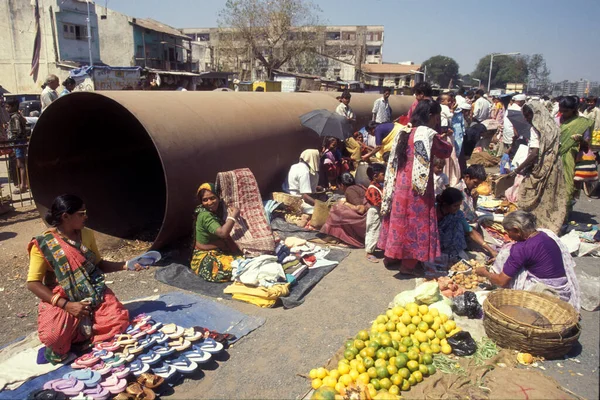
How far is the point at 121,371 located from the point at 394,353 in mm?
1985

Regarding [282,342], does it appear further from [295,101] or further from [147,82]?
[147,82]

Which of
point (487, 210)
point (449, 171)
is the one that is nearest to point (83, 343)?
point (449, 171)

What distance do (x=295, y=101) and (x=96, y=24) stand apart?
87.4 ft

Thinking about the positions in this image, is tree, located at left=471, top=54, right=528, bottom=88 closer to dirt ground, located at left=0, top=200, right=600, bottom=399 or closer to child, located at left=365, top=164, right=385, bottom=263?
child, located at left=365, top=164, right=385, bottom=263

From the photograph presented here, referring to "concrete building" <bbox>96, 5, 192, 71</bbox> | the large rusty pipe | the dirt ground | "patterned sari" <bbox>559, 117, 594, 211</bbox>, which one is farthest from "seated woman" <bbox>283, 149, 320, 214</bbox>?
"concrete building" <bbox>96, 5, 192, 71</bbox>

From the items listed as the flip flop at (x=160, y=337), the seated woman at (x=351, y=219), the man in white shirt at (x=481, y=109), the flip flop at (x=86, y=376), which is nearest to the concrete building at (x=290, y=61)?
the man in white shirt at (x=481, y=109)

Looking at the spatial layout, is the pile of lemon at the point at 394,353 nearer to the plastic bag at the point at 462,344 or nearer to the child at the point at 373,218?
the plastic bag at the point at 462,344

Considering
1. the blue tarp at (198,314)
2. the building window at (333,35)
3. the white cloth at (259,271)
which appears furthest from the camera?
the building window at (333,35)

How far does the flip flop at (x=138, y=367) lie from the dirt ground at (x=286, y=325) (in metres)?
0.28

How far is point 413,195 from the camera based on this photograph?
4930 millimetres

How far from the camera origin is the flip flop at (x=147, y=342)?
3334 mm

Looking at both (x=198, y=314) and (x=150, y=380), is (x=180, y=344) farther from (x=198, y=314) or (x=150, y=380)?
(x=198, y=314)

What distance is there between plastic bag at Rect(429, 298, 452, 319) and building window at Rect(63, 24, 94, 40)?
29844mm

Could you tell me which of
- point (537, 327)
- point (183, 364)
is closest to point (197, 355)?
point (183, 364)
